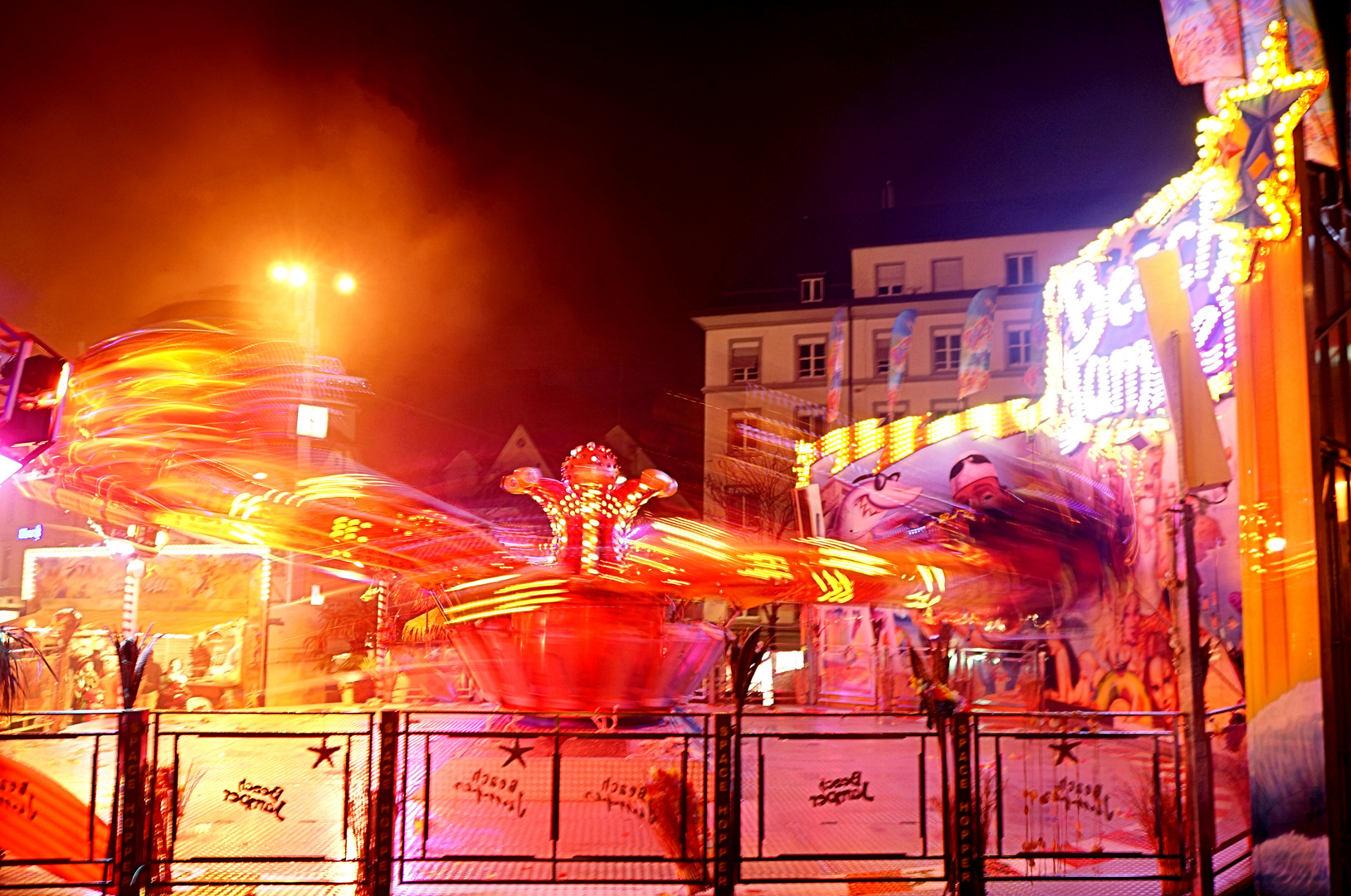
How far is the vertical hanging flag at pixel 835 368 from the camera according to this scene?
102 ft

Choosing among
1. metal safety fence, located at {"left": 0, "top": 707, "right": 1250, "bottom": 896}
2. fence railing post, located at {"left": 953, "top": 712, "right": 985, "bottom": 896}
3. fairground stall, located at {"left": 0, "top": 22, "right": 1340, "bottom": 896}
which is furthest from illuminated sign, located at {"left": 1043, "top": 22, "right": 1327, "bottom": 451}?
metal safety fence, located at {"left": 0, "top": 707, "right": 1250, "bottom": 896}

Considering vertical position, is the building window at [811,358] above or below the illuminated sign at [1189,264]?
above

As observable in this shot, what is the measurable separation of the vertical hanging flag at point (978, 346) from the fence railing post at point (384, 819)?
18.7m

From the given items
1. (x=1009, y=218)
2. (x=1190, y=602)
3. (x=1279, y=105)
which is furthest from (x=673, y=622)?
(x=1009, y=218)

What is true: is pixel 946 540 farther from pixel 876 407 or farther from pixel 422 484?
pixel 422 484

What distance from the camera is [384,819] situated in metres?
6.39

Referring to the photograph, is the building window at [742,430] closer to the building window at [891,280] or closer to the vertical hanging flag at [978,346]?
the building window at [891,280]

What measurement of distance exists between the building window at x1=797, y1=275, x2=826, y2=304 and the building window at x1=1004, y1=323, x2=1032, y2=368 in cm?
787

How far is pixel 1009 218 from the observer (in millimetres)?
39844

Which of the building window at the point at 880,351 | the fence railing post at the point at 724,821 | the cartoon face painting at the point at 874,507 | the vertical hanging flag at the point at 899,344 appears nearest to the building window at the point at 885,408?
the building window at the point at 880,351

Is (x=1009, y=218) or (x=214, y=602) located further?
(x=1009, y=218)

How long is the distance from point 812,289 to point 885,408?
20.3 feet

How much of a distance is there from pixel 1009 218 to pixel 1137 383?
2849 centimetres

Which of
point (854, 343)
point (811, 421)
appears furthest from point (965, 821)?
point (854, 343)
